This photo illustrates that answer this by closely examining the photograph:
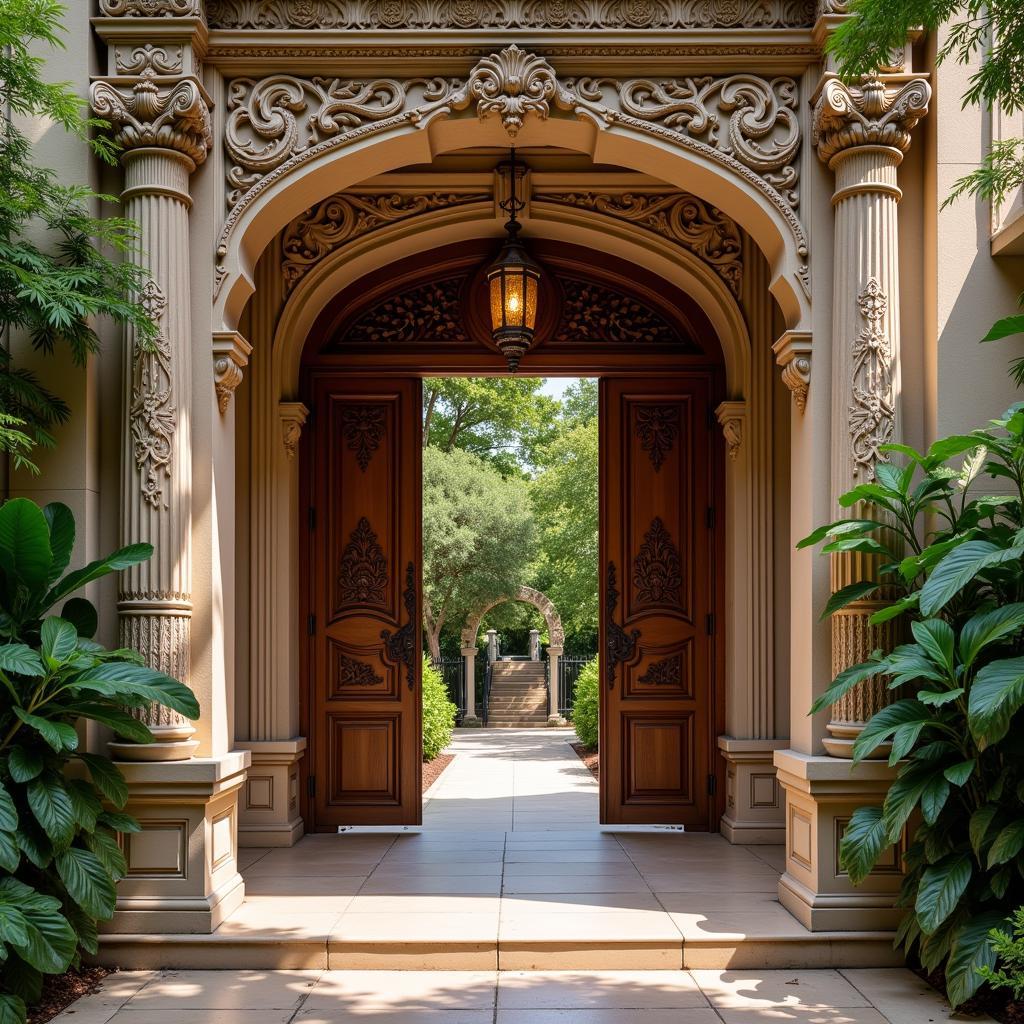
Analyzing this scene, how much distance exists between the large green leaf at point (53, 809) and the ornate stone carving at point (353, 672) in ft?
10.1

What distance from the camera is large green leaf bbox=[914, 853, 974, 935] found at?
389cm

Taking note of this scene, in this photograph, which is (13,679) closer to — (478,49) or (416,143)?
(416,143)

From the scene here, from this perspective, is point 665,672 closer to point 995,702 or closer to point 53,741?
point 995,702

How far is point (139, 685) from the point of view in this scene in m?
4.12

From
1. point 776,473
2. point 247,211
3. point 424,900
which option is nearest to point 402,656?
point 424,900

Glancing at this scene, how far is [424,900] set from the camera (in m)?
5.11

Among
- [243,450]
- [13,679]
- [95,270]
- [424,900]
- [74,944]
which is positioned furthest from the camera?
[243,450]

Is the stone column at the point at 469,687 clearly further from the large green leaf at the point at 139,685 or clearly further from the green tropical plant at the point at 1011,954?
the green tropical plant at the point at 1011,954

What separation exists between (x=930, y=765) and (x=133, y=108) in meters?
4.17

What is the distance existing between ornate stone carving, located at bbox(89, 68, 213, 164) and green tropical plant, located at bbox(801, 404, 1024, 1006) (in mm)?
3156

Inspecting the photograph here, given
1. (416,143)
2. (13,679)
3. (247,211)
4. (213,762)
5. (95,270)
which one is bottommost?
(213,762)

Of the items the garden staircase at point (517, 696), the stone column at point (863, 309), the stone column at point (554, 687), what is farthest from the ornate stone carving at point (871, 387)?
the garden staircase at point (517, 696)

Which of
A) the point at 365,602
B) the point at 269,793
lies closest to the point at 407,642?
the point at 365,602

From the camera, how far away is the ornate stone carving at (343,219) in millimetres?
6602
